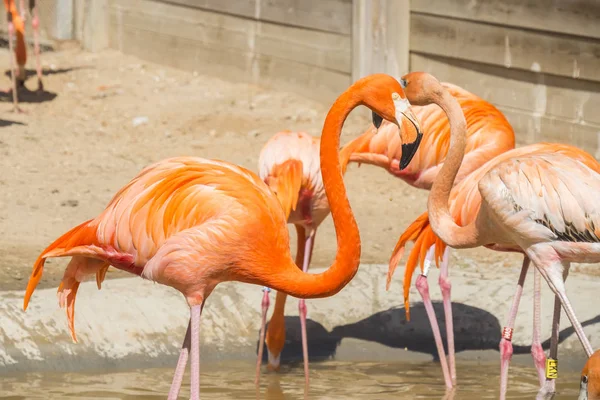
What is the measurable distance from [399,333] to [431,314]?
0.29 meters

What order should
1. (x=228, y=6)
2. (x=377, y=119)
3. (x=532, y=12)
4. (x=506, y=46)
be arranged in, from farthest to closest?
1. (x=228, y=6)
2. (x=506, y=46)
3. (x=532, y=12)
4. (x=377, y=119)

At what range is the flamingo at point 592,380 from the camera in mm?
3264

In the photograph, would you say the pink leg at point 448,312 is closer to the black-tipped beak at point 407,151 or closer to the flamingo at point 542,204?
the flamingo at point 542,204

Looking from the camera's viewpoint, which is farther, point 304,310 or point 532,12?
point 532,12

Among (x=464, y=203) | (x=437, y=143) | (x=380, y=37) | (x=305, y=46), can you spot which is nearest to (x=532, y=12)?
(x=380, y=37)

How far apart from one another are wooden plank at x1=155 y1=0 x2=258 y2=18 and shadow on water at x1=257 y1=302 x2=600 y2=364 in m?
4.63

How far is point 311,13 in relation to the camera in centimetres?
860

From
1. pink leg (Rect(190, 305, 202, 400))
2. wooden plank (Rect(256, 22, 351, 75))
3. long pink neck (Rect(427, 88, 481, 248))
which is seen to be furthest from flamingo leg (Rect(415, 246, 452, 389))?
wooden plank (Rect(256, 22, 351, 75))

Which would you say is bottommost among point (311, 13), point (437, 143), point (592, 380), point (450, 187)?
point (592, 380)

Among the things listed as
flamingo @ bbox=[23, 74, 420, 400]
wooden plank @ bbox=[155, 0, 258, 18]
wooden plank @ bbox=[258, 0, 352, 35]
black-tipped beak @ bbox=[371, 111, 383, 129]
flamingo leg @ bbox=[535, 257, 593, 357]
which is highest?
wooden plank @ bbox=[155, 0, 258, 18]

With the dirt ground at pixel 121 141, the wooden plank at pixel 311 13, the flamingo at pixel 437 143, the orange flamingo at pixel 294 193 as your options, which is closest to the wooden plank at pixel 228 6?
the wooden plank at pixel 311 13

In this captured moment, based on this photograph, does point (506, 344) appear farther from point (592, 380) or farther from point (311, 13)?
point (311, 13)

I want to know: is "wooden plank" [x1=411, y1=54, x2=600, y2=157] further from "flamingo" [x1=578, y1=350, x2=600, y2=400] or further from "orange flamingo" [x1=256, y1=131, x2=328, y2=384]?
"flamingo" [x1=578, y1=350, x2=600, y2=400]

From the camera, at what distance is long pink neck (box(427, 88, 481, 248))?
4.01m
